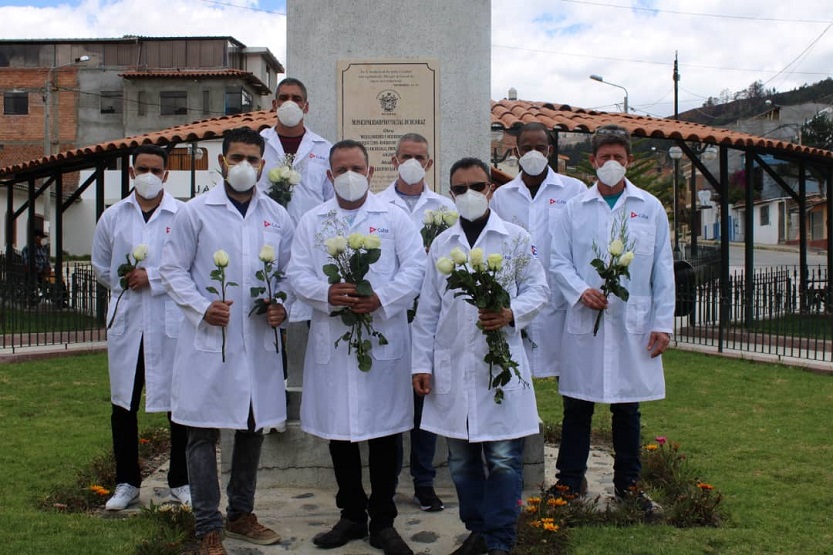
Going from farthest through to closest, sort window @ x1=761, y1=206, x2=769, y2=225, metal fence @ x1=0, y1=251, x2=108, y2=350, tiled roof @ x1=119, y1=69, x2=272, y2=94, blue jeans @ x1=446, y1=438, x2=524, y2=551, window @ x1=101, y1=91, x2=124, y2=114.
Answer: window @ x1=761, y1=206, x2=769, y2=225 < window @ x1=101, y1=91, x2=124, y2=114 < tiled roof @ x1=119, y1=69, x2=272, y2=94 < metal fence @ x1=0, y1=251, x2=108, y2=350 < blue jeans @ x1=446, y1=438, x2=524, y2=551

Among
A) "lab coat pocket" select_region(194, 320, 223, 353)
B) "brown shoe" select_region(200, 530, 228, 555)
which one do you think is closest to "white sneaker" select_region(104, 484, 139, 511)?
"brown shoe" select_region(200, 530, 228, 555)

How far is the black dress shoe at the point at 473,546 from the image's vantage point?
4312mm

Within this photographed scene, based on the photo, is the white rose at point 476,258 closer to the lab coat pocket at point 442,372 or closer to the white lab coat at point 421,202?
the lab coat pocket at point 442,372

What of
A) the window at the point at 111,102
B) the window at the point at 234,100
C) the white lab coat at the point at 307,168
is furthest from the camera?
the window at the point at 111,102

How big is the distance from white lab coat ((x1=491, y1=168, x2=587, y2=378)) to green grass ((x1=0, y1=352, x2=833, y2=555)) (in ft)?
3.41

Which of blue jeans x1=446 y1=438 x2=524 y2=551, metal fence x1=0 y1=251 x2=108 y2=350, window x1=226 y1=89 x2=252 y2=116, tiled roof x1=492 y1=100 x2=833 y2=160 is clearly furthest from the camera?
window x1=226 y1=89 x2=252 y2=116

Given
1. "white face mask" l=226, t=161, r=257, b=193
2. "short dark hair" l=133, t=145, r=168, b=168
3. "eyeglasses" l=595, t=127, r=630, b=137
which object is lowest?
"white face mask" l=226, t=161, r=257, b=193

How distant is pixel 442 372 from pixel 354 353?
0.46 metres

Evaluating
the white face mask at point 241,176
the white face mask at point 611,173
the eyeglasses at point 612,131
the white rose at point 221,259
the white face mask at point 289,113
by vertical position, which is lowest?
the white rose at point 221,259

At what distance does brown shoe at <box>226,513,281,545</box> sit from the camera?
181 inches

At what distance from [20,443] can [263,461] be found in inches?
104

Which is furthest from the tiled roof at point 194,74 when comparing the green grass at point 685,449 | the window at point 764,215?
the green grass at point 685,449

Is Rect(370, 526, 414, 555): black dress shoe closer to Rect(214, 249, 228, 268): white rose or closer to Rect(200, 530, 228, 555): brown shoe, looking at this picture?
Rect(200, 530, 228, 555): brown shoe

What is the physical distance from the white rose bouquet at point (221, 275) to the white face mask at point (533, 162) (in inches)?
79.9
